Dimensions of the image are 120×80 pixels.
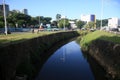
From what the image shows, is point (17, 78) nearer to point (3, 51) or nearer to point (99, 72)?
point (3, 51)

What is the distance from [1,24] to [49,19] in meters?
91.9

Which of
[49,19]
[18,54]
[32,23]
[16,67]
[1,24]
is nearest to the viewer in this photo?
[16,67]

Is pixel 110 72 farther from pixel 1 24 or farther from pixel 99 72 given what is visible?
pixel 1 24

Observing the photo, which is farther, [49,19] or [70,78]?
[49,19]

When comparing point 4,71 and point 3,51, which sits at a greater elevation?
point 3,51

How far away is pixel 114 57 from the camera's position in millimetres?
17359

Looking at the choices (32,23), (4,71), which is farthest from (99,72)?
(32,23)

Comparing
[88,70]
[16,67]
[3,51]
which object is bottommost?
[88,70]

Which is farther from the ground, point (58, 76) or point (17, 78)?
point (17, 78)

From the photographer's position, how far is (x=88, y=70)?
2262 centimetres

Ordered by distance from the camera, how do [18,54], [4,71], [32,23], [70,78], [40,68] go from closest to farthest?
1. [4,71]
2. [18,54]
3. [70,78]
4. [40,68]
5. [32,23]

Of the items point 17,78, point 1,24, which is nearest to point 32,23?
point 1,24

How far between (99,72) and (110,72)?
3.53 metres

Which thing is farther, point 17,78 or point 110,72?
point 110,72
